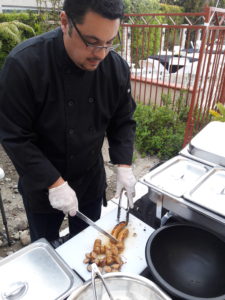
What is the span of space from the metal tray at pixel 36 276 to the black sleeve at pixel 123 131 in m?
0.81

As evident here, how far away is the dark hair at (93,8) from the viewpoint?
1.04 m

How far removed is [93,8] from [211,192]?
3.26ft

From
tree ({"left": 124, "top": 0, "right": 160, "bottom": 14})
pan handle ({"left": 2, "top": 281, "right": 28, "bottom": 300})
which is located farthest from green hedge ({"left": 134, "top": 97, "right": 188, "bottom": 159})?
tree ({"left": 124, "top": 0, "right": 160, "bottom": 14})

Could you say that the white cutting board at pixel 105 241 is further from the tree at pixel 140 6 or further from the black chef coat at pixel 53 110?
the tree at pixel 140 6

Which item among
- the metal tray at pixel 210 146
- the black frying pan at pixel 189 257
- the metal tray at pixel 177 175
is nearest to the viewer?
the black frying pan at pixel 189 257

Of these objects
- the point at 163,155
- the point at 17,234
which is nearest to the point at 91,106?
the point at 17,234

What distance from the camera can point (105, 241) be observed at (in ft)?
4.26

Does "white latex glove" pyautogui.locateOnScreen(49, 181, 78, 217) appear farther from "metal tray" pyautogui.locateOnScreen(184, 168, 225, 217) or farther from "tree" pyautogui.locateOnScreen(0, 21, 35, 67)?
"tree" pyautogui.locateOnScreen(0, 21, 35, 67)

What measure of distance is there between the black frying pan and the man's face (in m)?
0.86

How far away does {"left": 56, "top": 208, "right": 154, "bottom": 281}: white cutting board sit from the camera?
1.15 metres

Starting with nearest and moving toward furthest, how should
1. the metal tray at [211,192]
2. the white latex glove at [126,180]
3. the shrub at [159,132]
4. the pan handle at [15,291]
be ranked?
the pan handle at [15,291], the metal tray at [211,192], the white latex glove at [126,180], the shrub at [159,132]

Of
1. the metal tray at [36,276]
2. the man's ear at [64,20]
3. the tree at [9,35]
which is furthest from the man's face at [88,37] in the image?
the tree at [9,35]

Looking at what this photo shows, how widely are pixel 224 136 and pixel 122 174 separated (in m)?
0.69

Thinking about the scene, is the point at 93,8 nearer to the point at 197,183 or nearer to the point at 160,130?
the point at 197,183
